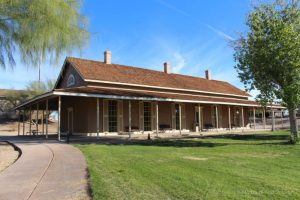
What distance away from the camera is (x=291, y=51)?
13594 millimetres

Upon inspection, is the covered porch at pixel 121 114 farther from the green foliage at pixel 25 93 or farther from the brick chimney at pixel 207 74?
the green foliage at pixel 25 93

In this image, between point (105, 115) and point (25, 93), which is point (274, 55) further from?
point (25, 93)

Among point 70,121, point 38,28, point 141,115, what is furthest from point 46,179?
point 70,121

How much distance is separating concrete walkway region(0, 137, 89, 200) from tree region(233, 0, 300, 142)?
968 centimetres

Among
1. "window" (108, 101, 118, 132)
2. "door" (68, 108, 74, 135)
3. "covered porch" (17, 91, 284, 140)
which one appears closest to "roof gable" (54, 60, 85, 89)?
"covered porch" (17, 91, 284, 140)

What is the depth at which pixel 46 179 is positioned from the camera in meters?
6.70

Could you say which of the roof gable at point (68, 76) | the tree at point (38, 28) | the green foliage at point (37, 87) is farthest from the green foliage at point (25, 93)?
the tree at point (38, 28)

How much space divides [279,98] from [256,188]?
1000 cm

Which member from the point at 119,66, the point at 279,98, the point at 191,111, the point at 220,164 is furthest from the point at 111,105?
the point at 220,164

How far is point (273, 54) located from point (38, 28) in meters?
10.3

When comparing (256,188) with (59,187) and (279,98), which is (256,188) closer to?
(59,187)

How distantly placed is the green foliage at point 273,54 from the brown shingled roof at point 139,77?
10.0 meters

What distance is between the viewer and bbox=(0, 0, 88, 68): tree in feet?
30.1

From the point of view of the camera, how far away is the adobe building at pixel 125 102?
19578 millimetres
